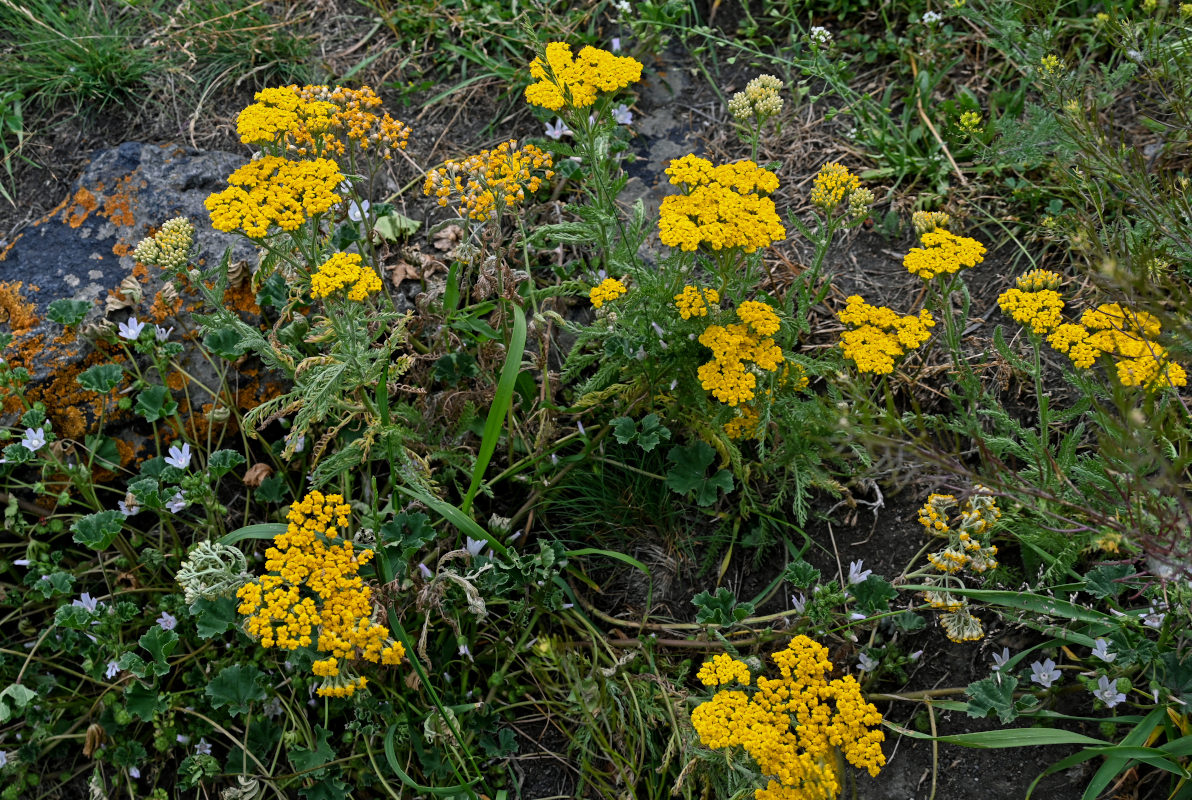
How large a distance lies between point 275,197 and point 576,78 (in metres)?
0.88

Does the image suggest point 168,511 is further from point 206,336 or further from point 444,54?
point 444,54

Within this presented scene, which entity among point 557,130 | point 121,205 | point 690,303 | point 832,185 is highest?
point 832,185

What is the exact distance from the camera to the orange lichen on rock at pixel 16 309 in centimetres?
328

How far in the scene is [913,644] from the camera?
2.65 metres

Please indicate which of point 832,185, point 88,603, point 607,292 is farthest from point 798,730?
point 88,603

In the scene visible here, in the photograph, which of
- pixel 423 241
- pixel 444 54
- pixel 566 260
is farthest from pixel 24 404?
pixel 444 54

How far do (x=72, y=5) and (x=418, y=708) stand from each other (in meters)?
3.84

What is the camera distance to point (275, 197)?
2.32m

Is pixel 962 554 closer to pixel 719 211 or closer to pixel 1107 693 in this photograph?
pixel 1107 693

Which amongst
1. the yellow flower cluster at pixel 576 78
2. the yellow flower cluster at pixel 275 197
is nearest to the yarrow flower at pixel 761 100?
the yellow flower cluster at pixel 576 78

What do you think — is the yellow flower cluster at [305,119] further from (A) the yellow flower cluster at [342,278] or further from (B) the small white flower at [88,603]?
(B) the small white flower at [88,603]

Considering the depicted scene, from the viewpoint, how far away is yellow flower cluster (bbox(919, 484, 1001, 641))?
2.37 m

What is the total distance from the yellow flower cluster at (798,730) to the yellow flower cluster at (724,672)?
0.01 meters

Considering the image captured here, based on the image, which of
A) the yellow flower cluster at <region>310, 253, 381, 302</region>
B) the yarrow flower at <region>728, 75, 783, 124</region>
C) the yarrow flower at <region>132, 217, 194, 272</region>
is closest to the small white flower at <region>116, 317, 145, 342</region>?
the yarrow flower at <region>132, 217, 194, 272</region>
